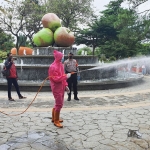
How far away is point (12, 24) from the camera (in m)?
30.5

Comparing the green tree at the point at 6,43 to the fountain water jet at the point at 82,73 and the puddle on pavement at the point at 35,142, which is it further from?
the puddle on pavement at the point at 35,142

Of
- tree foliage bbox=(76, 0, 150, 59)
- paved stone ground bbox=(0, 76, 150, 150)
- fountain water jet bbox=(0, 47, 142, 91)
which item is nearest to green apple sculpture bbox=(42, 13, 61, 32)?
fountain water jet bbox=(0, 47, 142, 91)

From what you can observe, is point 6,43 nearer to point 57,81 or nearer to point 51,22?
point 51,22

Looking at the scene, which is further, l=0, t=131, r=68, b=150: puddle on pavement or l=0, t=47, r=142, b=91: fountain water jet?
l=0, t=47, r=142, b=91: fountain water jet

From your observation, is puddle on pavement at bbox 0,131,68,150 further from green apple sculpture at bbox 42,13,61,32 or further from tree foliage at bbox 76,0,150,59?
tree foliage at bbox 76,0,150,59

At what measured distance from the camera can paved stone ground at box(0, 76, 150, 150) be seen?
173 inches

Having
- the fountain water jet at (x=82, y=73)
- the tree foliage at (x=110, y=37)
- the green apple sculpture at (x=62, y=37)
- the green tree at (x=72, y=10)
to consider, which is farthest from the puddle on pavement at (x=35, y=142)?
the green tree at (x=72, y=10)

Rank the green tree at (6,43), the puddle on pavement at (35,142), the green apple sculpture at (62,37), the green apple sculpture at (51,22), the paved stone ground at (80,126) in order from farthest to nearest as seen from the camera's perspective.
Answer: the green tree at (6,43) < the green apple sculpture at (51,22) < the green apple sculpture at (62,37) < the paved stone ground at (80,126) < the puddle on pavement at (35,142)

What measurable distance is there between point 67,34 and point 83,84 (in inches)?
199

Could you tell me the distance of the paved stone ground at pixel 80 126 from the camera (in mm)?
4387

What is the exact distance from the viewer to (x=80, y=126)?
5.44 meters

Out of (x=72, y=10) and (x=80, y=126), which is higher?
(x=72, y=10)

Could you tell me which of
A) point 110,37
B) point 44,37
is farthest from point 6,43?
point 44,37

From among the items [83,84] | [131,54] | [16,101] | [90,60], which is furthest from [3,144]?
[131,54]
